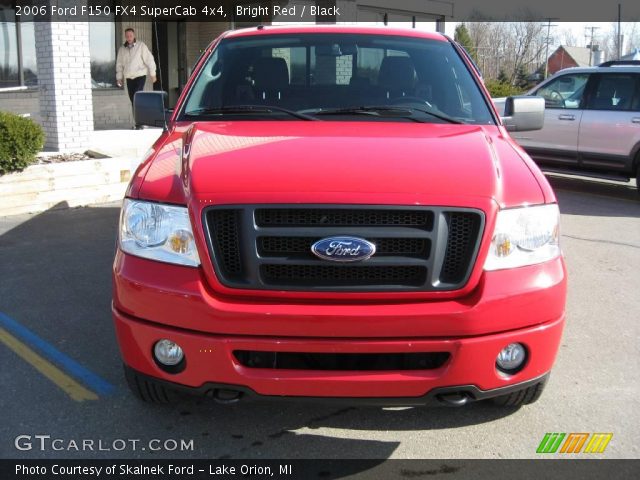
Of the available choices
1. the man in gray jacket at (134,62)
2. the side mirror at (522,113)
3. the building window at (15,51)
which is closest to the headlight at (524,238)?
the side mirror at (522,113)

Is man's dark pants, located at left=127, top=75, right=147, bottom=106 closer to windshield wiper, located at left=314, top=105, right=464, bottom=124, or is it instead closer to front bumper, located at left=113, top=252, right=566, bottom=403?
windshield wiper, located at left=314, top=105, right=464, bottom=124

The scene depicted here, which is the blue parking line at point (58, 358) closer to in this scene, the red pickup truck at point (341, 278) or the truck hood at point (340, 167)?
the red pickup truck at point (341, 278)

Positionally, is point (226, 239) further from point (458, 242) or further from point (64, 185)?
point (64, 185)

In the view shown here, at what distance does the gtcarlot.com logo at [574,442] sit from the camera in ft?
10.7

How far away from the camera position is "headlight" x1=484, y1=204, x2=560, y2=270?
2.91 m

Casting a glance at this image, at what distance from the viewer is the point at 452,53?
15.3ft

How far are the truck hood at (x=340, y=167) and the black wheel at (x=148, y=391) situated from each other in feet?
2.83

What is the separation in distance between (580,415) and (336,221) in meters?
1.76

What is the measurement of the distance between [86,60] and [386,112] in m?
7.27

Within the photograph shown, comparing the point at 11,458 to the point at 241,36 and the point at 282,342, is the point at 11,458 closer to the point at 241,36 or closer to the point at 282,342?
the point at 282,342

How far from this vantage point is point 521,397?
342 cm

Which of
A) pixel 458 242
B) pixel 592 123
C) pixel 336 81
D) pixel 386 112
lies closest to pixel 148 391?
pixel 458 242

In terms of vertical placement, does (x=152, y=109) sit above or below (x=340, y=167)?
above

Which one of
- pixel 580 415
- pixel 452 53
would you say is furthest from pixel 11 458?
pixel 452 53
